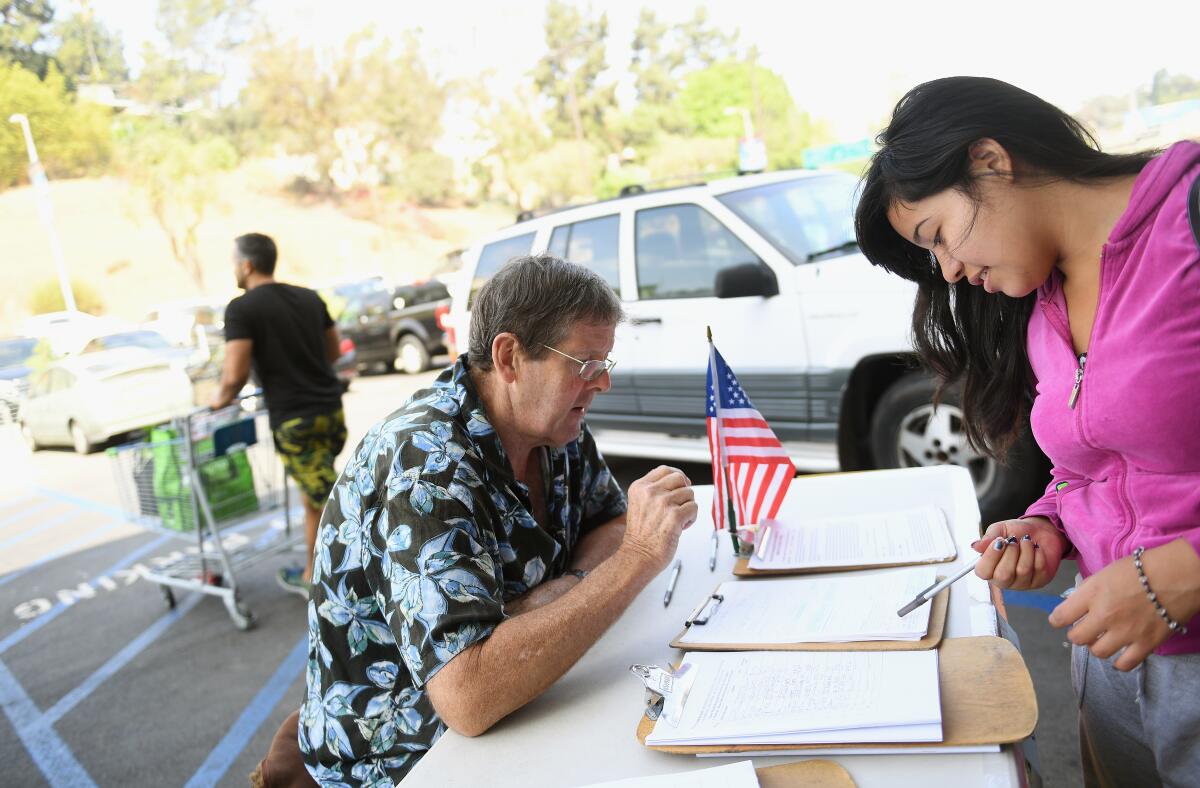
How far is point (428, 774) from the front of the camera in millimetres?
1441

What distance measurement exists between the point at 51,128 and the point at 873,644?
45300 mm

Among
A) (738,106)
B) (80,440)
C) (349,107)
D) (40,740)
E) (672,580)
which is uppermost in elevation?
(349,107)

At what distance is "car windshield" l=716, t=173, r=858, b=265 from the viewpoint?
5.19 metres

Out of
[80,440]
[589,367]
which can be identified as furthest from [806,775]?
[80,440]

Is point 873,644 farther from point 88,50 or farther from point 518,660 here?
point 88,50

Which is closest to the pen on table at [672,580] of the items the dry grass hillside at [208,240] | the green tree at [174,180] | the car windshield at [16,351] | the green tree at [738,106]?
the car windshield at [16,351]

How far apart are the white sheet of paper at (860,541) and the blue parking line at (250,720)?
2528 mm

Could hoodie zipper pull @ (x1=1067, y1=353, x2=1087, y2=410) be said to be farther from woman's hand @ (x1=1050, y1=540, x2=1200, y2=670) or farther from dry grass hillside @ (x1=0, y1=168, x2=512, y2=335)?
dry grass hillside @ (x1=0, y1=168, x2=512, y2=335)

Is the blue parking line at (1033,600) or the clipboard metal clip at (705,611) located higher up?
the clipboard metal clip at (705,611)

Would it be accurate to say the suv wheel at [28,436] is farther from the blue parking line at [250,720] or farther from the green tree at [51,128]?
the green tree at [51,128]

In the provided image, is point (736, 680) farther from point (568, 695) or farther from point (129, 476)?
point (129, 476)

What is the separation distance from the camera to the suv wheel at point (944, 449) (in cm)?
425

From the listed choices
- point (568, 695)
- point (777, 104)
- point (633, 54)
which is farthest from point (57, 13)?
point (568, 695)

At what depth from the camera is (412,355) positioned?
51.0 ft
